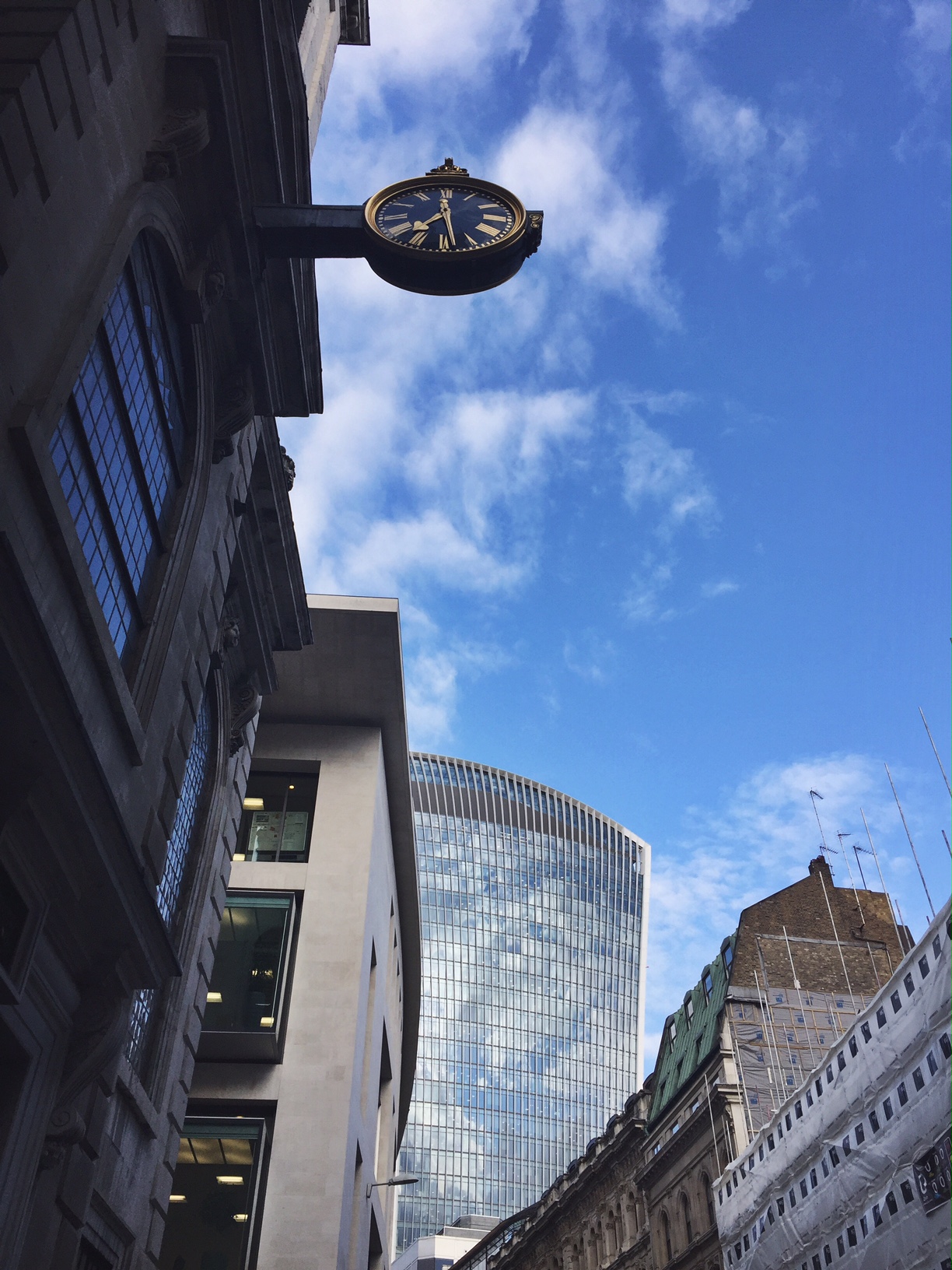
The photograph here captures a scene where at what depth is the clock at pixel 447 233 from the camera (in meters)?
14.2

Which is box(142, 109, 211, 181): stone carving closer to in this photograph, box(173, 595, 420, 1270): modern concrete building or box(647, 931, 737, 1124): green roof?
box(173, 595, 420, 1270): modern concrete building

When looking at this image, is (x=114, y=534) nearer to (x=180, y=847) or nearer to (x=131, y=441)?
(x=131, y=441)

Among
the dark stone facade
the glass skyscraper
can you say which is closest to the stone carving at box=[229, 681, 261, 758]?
the dark stone facade

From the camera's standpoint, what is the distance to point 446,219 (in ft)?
48.2

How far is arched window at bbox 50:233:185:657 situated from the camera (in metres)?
12.0

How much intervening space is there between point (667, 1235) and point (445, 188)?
4829 cm

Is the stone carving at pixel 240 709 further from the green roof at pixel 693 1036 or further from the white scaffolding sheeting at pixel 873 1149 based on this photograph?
the green roof at pixel 693 1036

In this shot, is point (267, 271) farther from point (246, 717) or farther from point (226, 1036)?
Result: point (226, 1036)

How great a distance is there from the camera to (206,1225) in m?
28.4

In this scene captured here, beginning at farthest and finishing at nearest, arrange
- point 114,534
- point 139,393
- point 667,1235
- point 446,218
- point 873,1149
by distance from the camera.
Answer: point 667,1235, point 873,1149, point 446,218, point 139,393, point 114,534

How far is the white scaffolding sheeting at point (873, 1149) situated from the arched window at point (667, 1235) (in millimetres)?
9429

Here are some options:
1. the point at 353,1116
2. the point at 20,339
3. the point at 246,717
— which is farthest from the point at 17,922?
the point at 353,1116

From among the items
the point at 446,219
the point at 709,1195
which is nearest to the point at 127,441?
the point at 446,219

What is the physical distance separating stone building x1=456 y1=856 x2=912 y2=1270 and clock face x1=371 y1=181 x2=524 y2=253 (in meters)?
39.9
